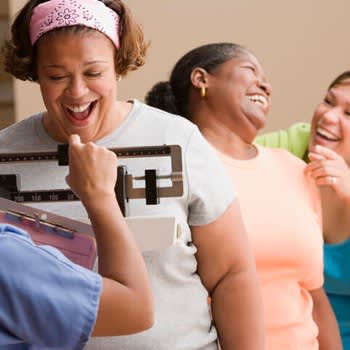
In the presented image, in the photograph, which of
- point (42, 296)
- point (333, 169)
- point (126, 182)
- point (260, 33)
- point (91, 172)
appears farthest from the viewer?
point (260, 33)

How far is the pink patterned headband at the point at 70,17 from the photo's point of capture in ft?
4.19

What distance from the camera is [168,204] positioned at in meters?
1.33

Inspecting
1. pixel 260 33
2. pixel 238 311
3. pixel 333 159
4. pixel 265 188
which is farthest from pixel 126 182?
pixel 260 33

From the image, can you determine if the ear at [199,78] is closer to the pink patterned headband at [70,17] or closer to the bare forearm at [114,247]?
the pink patterned headband at [70,17]

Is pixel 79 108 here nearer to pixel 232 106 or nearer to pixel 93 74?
pixel 93 74

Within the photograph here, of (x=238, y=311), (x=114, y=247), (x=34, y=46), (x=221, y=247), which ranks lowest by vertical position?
(x=238, y=311)

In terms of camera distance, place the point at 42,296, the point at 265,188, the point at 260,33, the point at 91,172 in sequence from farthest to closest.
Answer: the point at 260,33 < the point at 265,188 < the point at 91,172 < the point at 42,296

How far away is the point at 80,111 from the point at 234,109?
70 centimetres

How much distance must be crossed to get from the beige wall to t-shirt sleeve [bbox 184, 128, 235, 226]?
1.68 m

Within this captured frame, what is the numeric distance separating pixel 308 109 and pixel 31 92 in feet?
3.54

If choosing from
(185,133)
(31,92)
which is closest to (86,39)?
(185,133)

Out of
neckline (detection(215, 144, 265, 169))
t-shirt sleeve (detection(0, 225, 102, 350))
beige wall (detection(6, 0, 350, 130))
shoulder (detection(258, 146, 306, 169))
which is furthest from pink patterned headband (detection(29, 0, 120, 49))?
beige wall (detection(6, 0, 350, 130))

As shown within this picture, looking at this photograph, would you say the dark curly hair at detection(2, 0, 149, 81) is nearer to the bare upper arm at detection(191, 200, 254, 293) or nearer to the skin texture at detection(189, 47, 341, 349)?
the bare upper arm at detection(191, 200, 254, 293)

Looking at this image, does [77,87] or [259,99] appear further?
[259,99]
